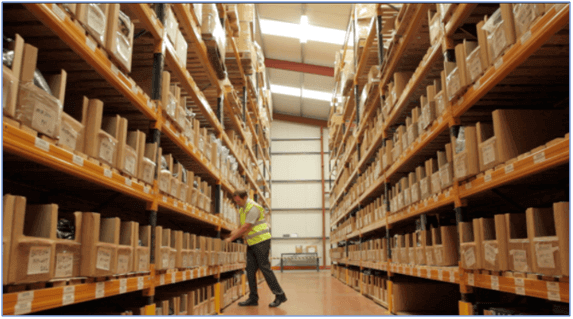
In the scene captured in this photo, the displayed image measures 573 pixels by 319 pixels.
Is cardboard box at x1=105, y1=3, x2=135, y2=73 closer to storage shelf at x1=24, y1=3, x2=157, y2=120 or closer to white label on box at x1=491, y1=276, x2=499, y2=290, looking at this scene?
storage shelf at x1=24, y1=3, x2=157, y2=120

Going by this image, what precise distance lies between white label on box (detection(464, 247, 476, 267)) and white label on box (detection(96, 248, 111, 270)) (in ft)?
8.32

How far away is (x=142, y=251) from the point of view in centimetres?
329

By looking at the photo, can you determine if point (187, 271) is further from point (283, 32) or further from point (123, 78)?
point (283, 32)

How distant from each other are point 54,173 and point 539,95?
363cm

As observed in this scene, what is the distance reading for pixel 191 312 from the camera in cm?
465

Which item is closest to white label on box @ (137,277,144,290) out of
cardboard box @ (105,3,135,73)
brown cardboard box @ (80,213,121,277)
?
brown cardboard box @ (80,213,121,277)

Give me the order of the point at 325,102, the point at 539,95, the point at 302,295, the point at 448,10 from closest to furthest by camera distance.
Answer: the point at 539,95 → the point at 448,10 → the point at 302,295 → the point at 325,102

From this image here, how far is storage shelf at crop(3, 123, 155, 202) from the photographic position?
6.12ft

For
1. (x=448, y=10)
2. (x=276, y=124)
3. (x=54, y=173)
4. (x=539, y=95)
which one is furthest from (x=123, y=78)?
(x=276, y=124)

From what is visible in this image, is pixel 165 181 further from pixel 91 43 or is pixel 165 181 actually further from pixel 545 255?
pixel 545 255

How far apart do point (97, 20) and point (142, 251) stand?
1672mm

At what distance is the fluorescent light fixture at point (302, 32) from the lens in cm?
1339

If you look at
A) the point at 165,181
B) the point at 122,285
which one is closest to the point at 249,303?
the point at 165,181

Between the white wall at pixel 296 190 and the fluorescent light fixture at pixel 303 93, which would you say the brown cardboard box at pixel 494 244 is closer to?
the fluorescent light fixture at pixel 303 93
